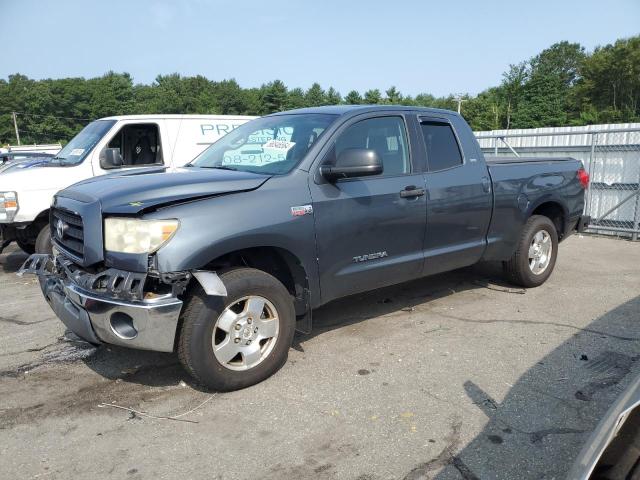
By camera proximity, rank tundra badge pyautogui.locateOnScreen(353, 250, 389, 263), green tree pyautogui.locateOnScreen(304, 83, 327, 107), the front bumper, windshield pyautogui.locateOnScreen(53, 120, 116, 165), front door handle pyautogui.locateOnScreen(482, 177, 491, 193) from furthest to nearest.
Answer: green tree pyautogui.locateOnScreen(304, 83, 327, 107)
windshield pyautogui.locateOnScreen(53, 120, 116, 165)
front door handle pyautogui.locateOnScreen(482, 177, 491, 193)
tundra badge pyautogui.locateOnScreen(353, 250, 389, 263)
the front bumper

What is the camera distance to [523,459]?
2773 mm

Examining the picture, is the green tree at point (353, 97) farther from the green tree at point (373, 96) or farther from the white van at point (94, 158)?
the white van at point (94, 158)

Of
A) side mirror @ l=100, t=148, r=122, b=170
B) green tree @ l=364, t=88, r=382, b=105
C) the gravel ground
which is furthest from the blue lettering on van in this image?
green tree @ l=364, t=88, r=382, b=105

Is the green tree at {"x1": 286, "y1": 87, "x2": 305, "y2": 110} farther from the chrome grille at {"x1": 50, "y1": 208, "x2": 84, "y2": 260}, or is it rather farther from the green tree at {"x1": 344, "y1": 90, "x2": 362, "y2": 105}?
the chrome grille at {"x1": 50, "y1": 208, "x2": 84, "y2": 260}

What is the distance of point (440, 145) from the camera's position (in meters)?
4.87

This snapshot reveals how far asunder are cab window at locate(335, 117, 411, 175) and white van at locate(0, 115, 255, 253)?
4228mm

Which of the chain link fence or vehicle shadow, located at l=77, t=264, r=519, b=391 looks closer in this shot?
vehicle shadow, located at l=77, t=264, r=519, b=391

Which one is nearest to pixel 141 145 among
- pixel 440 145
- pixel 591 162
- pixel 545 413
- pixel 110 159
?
pixel 110 159

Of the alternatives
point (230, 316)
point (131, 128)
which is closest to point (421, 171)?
point (230, 316)

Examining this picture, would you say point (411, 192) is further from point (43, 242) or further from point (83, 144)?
point (83, 144)

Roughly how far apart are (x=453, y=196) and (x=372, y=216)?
1057 mm

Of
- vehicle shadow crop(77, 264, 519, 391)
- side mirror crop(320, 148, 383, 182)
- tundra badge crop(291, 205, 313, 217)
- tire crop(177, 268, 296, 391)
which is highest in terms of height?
side mirror crop(320, 148, 383, 182)

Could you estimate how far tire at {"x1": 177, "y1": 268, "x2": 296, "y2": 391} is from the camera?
10.8 ft

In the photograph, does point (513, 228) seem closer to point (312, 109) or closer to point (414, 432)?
point (312, 109)
